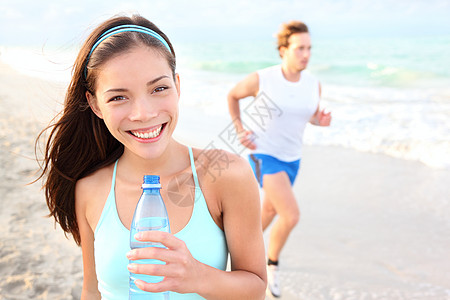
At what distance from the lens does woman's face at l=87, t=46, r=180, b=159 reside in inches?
67.4

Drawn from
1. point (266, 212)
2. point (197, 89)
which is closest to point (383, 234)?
point (266, 212)

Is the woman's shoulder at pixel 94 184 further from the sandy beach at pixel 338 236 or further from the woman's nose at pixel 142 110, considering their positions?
the sandy beach at pixel 338 236

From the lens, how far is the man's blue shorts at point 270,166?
4395 mm

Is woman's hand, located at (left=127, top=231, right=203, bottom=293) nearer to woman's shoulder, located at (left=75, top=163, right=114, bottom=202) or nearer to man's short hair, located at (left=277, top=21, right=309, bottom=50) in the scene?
woman's shoulder, located at (left=75, top=163, right=114, bottom=202)

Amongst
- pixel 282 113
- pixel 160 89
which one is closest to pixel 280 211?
pixel 282 113

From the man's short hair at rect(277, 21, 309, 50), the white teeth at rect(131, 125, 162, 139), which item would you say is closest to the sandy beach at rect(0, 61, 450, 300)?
the white teeth at rect(131, 125, 162, 139)

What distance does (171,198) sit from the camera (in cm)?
192

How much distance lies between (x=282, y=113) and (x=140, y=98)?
295 cm

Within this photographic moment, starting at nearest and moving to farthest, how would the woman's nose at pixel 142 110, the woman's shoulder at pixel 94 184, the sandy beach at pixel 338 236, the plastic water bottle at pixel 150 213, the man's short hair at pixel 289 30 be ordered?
the plastic water bottle at pixel 150 213
the woman's nose at pixel 142 110
the woman's shoulder at pixel 94 184
the sandy beach at pixel 338 236
the man's short hair at pixel 289 30

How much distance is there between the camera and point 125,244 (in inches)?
72.0

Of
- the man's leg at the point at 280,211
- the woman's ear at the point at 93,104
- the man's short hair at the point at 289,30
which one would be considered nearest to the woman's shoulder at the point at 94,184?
the woman's ear at the point at 93,104

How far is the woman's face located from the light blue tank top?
9.8 inches

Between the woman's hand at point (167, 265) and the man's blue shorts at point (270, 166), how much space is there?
2969 millimetres

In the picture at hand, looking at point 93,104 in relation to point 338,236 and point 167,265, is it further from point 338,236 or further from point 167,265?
point 338,236
